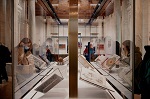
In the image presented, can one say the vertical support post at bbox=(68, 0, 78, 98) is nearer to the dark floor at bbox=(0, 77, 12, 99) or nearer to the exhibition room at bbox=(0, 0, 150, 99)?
the exhibition room at bbox=(0, 0, 150, 99)

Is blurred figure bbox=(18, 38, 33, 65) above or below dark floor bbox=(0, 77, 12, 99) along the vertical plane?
above

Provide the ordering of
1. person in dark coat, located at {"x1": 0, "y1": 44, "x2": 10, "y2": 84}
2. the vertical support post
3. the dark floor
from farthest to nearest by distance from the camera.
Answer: person in dark coat, located at {"x1": 0, "y1": 44, "x2": 10, "y2": 84}, the dark floor, the vertical support post

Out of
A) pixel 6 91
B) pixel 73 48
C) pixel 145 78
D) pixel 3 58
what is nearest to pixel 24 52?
pixel 73 48

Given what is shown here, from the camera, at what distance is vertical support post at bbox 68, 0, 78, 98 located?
1.03 meters

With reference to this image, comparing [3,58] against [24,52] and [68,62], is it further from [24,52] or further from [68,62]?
[68,62]

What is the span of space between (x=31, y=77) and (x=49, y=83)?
2.45 ft

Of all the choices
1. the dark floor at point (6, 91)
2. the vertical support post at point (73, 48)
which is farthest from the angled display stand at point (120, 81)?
the dark floor at point (6, 91)

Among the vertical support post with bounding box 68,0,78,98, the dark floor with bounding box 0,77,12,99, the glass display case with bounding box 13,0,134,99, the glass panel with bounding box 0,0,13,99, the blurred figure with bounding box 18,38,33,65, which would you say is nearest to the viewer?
the vertical support post with bounding box 68,0,78,98

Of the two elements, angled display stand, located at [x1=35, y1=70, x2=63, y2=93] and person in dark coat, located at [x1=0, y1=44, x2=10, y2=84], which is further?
person in dark coat, located at [x1=0, y1=44, x2=10, y2=84]

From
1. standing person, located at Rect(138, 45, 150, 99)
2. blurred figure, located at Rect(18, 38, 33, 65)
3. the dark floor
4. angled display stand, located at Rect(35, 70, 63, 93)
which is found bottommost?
the dark floor

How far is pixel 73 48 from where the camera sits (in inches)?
40.6

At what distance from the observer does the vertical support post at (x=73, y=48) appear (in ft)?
3.39

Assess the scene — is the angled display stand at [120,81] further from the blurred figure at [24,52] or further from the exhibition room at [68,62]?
the blurred figure at [24,52]

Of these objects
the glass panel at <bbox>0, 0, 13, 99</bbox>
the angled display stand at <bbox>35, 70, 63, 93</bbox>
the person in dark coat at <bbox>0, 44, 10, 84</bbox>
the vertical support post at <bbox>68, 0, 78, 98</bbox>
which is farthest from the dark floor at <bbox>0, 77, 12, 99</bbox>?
the vertical support post at <bbox>68, 0, 78, 98</bbox>
